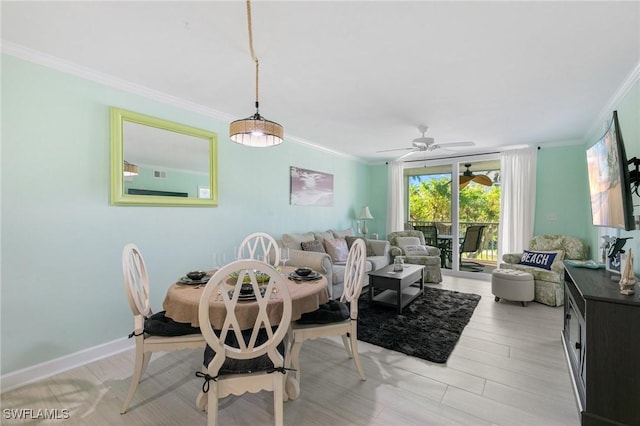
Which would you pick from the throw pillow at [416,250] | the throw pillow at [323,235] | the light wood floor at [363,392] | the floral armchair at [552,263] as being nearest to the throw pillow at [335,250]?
the throw pillow at [323,235]

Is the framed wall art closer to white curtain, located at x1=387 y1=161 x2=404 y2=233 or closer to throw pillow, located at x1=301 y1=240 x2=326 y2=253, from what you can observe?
throw pillow, located at x1=301 y1=240 x2=326 y2=253

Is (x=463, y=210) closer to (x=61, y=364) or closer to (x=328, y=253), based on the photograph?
(x=328, y=253)

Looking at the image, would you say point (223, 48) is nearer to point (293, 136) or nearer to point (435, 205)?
point (293, 136)

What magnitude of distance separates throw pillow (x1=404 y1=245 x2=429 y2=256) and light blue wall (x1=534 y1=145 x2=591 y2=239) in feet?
6.10

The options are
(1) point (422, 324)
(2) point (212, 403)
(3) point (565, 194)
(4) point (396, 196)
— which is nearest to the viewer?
(2) point (212, 403)

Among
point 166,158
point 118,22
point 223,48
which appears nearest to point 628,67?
point 223,48

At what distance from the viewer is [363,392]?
1.99 m

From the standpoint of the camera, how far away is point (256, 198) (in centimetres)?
389

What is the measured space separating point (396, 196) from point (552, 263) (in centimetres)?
298

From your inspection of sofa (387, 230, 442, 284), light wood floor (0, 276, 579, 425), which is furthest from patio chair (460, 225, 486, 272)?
light wood floor (0, 276, 579, 425)

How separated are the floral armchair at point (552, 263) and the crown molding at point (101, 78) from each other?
4586 millimetres

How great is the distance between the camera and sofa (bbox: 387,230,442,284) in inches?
195

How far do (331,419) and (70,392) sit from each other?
184 centimetres

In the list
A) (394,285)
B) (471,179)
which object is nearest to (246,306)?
(394,285)
